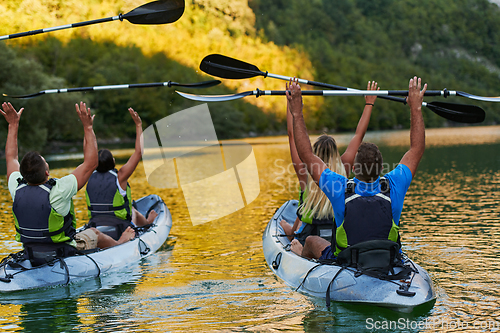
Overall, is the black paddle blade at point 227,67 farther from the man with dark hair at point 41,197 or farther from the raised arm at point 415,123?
the raised arm at point 415,123

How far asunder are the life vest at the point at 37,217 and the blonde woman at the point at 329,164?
3.05 metres

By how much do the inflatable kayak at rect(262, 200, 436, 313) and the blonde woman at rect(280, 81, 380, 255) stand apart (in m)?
0.60

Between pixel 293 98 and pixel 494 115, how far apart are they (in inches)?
4001

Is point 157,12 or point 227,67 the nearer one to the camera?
point 227,67

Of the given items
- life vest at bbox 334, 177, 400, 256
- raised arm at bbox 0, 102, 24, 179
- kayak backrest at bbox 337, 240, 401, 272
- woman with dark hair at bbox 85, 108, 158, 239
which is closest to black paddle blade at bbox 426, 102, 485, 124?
life vest at bbox 334, 177, 400, 256

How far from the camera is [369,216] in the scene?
4766 mm

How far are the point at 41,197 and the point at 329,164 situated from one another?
3.56 m

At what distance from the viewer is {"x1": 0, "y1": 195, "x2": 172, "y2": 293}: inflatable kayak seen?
6152 millimetres

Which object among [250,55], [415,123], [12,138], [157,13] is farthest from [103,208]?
[250,55]

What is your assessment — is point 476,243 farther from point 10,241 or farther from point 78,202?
point 78,202

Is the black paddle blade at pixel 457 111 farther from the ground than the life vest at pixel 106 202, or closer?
farther from the ground

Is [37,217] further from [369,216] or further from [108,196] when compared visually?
[369,216]

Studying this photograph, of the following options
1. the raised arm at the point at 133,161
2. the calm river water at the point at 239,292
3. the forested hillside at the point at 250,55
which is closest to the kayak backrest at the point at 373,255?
the calm river water at the point at 239,292

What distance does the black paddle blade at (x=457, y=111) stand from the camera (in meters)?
6.45
